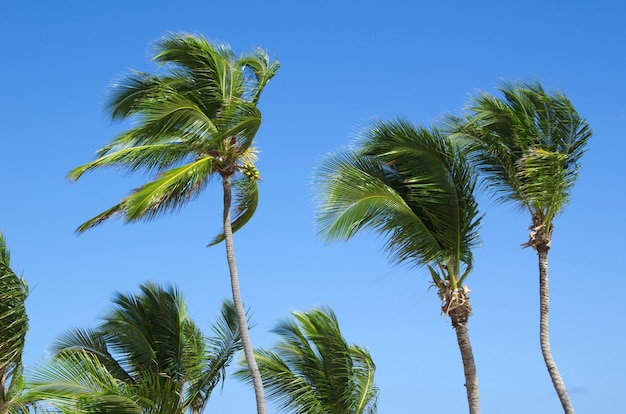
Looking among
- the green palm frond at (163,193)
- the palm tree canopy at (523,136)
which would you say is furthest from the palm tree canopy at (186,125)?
the palm tree canopy at (523,136)

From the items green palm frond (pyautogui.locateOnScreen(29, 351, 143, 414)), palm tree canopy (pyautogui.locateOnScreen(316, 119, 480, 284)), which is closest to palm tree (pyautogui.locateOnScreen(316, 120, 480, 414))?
palm tree canopy (pyautogui.locateOnScreen(316, 119, 480, 284))

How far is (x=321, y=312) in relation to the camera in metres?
19.4

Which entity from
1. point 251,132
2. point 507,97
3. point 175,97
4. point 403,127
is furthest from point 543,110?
point 175,97

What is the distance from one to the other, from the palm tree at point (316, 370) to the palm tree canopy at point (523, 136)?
4427 mm

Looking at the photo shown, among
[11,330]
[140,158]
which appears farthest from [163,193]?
[11,330]

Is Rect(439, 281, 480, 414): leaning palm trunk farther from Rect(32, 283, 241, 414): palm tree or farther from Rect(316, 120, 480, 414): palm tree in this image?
Rect(32, 283, 241, 414): palm tree

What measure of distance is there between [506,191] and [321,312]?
4.44 m

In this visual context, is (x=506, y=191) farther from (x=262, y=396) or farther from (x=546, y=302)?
(x=262, y=396)

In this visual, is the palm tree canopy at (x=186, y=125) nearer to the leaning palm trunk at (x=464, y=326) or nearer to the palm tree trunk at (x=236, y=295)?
the palm tree trunk at (x=236, y=295)

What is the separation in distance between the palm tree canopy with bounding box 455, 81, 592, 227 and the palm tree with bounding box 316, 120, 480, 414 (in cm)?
60

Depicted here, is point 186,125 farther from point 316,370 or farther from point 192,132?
point 316,370

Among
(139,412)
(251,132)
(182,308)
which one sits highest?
(251,132)

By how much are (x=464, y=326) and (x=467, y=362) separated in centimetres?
63

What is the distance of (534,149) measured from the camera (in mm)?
17188
